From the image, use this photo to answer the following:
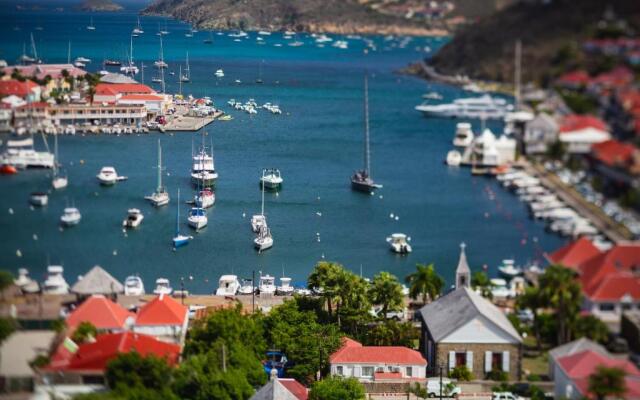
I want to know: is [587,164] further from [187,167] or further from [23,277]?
[23,277]

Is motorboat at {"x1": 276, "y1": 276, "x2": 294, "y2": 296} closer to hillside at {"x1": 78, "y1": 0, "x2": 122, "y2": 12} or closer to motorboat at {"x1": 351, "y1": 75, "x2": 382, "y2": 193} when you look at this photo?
motorboat at {"x1": 351, "y1": 75, "x2": 382, "y2": 193}

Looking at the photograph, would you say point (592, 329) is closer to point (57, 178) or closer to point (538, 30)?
point (538, 30)

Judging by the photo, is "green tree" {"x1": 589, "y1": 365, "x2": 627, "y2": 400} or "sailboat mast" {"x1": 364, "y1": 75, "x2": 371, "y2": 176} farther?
"sailboat mast" {"x1": 364, "y1": 75, "x2": 371, "y2": 176}

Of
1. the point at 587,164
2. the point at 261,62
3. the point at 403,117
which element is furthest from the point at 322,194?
the point at 403,117

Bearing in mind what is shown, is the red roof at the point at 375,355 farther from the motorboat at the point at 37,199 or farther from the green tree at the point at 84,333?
the motorboat at the point at 37,199

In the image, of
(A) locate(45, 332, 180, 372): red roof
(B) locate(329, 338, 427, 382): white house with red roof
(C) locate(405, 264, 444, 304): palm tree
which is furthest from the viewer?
(C) locate(405, 264, 444, 304): palm tree

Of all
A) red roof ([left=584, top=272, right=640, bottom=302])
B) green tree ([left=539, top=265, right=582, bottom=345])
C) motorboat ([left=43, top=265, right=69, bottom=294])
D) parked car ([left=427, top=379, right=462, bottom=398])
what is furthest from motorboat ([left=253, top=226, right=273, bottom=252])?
red roof ([left=584, top=272, right=640, bottom=302])

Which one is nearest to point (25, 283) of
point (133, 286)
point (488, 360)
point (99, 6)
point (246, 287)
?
point (133, 286)
